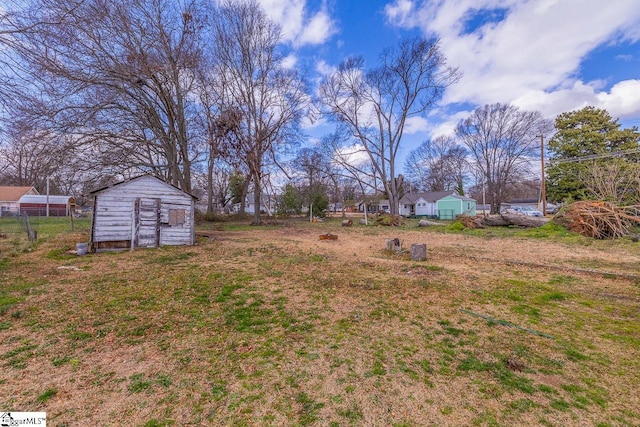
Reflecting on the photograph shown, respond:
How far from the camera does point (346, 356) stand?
9.01ft

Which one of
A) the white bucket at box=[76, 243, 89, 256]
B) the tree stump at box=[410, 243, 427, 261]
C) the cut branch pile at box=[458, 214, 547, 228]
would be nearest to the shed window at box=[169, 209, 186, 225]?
the white bucket at box=[76, 243, 89, 256]

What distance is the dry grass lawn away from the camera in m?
2.02

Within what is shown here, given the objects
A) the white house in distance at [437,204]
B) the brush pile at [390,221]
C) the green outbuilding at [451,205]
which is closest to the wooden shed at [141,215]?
the brush pile at [390,221]

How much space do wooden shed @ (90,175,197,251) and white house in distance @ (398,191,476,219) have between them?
30812mm

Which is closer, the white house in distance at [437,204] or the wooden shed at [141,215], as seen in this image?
the wooden shed at [141,215]

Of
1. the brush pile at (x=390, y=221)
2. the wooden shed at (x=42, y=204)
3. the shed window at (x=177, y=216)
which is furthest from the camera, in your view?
the wooden shed at (x=42, y=204)

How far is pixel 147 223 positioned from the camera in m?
9.59

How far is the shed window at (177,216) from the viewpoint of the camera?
10078mm

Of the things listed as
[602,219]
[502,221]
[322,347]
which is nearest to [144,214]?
[322,347]

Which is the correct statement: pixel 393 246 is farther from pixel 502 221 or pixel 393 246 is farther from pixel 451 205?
pixel 451 205

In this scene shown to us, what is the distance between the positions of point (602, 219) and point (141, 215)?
1809cm

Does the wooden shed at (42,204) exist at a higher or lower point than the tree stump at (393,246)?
higher

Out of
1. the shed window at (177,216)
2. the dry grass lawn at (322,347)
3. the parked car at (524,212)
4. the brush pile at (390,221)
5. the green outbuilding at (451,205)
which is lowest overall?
the dry grass lawn at (322,347)

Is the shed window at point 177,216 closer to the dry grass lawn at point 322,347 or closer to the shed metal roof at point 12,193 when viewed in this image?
the dry grass lawn at point 322,347
